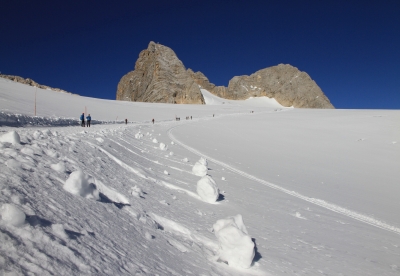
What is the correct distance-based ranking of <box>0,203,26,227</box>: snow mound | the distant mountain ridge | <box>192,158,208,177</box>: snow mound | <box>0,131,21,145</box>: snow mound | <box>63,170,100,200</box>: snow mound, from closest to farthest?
<box>0,203,26,227</box>: snow mound → <box>63,170,100,200</box>: snow mound → <box>0,131,21,145</box>: snow mound → <box>192,158,208,177</box>: snow mound → the distant mountain ridge

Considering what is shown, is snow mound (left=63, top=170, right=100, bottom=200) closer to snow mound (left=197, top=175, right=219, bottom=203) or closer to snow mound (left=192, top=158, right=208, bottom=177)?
snow mound (left=197, top=175, right=219, bottom=203)

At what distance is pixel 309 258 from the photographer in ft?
11.1

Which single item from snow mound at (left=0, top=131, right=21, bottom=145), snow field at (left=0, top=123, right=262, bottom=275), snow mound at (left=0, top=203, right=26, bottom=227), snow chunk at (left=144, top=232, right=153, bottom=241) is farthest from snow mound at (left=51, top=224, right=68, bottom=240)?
snow mound at (left=0, top=131, right=21, bottom=145)

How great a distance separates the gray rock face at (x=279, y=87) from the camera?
144000 millimetres

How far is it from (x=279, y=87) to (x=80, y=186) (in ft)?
534

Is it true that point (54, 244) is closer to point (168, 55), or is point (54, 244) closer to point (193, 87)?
point (193, 87)

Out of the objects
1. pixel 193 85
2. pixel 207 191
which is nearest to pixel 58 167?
pixel 207 191

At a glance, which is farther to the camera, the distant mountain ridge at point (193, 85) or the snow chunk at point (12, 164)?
the distant mountain ridge at point (193, 85)

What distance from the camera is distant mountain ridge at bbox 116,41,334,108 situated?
107 meters

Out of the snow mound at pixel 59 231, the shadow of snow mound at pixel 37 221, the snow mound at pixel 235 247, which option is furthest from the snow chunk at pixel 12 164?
the snow mound at pixel 235 247

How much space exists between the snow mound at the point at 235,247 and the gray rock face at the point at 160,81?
101226mm

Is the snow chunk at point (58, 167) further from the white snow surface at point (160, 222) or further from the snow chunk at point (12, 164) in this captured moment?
the snow chunk at point (12, 164)

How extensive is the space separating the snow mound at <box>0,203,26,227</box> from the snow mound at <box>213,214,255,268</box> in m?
1.97

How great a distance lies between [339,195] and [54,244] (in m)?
8.17
